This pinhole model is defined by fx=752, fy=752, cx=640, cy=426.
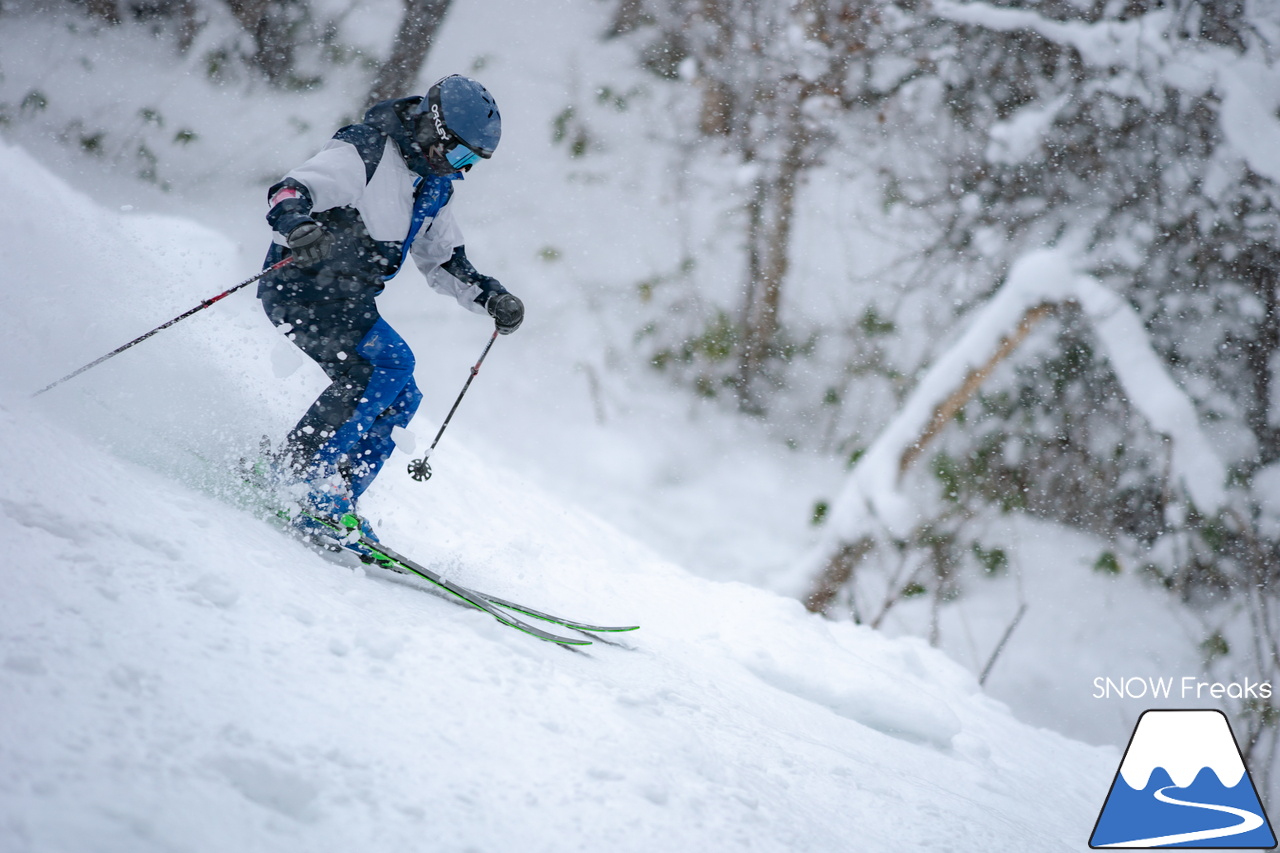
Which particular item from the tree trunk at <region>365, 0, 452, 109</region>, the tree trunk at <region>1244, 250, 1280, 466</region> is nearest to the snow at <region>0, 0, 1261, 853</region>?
the tree trunk at <region>365, 0, 452, 109</region>

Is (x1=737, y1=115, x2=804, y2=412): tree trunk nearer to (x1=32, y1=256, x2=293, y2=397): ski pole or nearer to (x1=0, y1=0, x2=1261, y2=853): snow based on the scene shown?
(x1=0, y1=0, x2=1261, y2=853): snow

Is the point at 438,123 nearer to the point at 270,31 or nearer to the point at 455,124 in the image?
the point at 455,124

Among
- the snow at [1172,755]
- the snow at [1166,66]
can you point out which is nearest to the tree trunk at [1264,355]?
the snow at [1166,66]

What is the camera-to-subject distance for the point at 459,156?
2672 mm

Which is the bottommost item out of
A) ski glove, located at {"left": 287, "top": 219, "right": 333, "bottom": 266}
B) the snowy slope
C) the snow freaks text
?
the snowy slope

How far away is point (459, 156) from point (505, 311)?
64cm

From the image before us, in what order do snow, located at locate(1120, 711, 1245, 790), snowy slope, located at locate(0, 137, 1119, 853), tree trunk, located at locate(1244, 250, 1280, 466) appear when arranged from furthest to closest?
tree trunk, located at locate(1244, 250, 1280, 466)
snow, located at locate(1120, 711, 1245, 790)
snowy slope, located at locate(0, 137, 1119, 853)

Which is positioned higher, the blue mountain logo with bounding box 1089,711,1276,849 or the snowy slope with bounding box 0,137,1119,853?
the blue mountain logo with bounding box 1089,711,1276,849

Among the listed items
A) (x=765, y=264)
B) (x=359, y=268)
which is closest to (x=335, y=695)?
(x=359, y=268)

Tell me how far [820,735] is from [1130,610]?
379 inches

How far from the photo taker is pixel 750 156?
12.3 meters

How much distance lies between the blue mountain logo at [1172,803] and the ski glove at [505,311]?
2.73 meters

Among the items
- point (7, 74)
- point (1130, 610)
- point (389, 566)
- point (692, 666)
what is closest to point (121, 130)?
point (7, 74)

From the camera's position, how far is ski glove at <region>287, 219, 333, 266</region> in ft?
7.42
